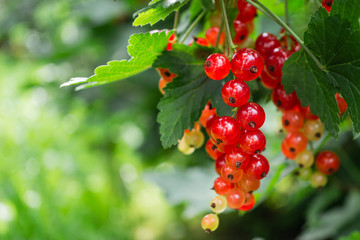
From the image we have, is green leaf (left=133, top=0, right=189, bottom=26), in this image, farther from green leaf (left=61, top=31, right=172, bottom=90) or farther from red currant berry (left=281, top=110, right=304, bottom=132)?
red currant berry (left=281, top=110, right=304, bottom=132)

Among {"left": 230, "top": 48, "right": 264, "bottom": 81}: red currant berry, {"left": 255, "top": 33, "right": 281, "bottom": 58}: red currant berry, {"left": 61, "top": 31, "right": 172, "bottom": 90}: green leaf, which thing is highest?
{"left": 61, "top": 31, "right": 172, "bottom": 90}: green leaf

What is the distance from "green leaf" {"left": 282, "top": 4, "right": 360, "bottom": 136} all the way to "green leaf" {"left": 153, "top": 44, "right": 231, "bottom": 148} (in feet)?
0.33

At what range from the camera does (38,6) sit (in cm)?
177

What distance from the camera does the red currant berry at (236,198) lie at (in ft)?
1.48

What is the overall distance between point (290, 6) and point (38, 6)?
1.41 meters

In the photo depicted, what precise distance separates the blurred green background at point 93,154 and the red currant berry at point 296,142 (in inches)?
22.1

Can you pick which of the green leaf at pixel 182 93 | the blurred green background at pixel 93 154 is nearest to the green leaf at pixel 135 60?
the green leaf at pixel 182 93

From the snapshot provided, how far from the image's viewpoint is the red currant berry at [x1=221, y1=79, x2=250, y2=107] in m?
0.41

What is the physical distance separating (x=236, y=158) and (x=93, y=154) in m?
1.88

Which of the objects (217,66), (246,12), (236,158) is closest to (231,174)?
(236,158)

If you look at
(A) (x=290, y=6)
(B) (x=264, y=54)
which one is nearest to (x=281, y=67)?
(B) (x=264, y=54)

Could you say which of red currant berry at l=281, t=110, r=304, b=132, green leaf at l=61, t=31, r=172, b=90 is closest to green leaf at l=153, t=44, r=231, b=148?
green leaf at l=61, t=31, r=172, b=90

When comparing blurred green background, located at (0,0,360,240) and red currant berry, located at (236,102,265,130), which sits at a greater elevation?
blurred green background, located at (0,0,360,240)

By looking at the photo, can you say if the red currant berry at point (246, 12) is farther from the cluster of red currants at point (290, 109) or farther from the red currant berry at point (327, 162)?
the red currant berry at point (327, 162)
